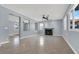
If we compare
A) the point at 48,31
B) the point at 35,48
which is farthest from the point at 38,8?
the point at 48,31

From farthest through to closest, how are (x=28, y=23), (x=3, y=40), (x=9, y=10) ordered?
(x=28, y=23) → (x=9, y=10) → (x=3, y=40)

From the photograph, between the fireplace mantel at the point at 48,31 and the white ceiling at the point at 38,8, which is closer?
the white ceiling at the point at 38,8

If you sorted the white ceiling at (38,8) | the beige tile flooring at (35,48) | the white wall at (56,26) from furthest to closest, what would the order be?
1. the white wall at (56,26)
2. the white ceiling at (38,8)
3. the beige tile flooring at (35,48)

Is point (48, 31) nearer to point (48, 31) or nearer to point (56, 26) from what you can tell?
point (48, 31)

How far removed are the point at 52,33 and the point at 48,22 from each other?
185 centimetres

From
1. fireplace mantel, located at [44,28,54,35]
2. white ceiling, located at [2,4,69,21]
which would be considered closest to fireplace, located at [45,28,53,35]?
fireplace mantel, located at [44,28,54,35]

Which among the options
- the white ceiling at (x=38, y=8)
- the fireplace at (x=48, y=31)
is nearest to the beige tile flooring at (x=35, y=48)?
the white ceiling at (x=38, y=8)

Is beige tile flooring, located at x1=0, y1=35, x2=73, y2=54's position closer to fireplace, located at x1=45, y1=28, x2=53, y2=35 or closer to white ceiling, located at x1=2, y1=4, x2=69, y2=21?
white ceiling, located at x1=2, y1=4, x2=69, y2=21

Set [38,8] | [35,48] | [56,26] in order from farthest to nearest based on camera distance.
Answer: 1. [56,26]
2. [38,8]
3. [35,48]

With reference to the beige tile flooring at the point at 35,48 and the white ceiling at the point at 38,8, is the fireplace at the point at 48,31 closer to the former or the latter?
the white ceiling at the point at 38,8

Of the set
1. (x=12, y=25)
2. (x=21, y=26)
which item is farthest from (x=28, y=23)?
(x=12, y=25)

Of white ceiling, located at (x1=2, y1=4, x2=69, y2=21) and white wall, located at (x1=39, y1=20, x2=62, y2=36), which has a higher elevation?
white ceiling, located at (x1=2, y1=4, x2=69, y2=21)
